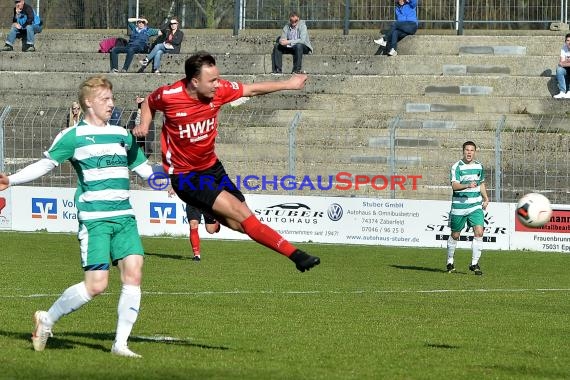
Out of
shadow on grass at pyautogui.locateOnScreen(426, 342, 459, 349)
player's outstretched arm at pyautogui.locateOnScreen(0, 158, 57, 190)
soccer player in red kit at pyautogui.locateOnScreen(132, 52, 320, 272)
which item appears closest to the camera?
player's outstretched arm at pyautogui.locateOnScreen(0, 158, 57, 190)

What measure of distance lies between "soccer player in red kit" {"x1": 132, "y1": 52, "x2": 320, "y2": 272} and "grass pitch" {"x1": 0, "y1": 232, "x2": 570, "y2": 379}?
3.73ft

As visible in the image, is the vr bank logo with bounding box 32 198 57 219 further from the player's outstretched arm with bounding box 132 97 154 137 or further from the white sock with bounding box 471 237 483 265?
the player's outstretched arm with bounding box 132 97 154 137

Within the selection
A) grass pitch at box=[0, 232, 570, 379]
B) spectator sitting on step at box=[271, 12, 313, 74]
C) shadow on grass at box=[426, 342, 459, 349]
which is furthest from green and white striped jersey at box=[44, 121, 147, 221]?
spectator sitting on step at box=[271, 12, 313, 74]

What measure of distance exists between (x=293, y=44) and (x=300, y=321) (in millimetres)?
22060

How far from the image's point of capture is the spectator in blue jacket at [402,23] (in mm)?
33719

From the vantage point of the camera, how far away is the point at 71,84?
35.6m

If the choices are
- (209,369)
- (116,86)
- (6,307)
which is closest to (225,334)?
(209,369)

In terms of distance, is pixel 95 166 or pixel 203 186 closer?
pixel 95 166

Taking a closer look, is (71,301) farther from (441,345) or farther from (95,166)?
(441,345)

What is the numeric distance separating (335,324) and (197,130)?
2.92 metres

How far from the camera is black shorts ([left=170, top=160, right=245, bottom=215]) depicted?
10.5 metres

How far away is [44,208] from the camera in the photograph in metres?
28.7

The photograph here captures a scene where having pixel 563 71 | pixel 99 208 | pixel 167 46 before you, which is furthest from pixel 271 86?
pixel 167 46

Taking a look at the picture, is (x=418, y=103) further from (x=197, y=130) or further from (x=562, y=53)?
(x=197, y=130)
